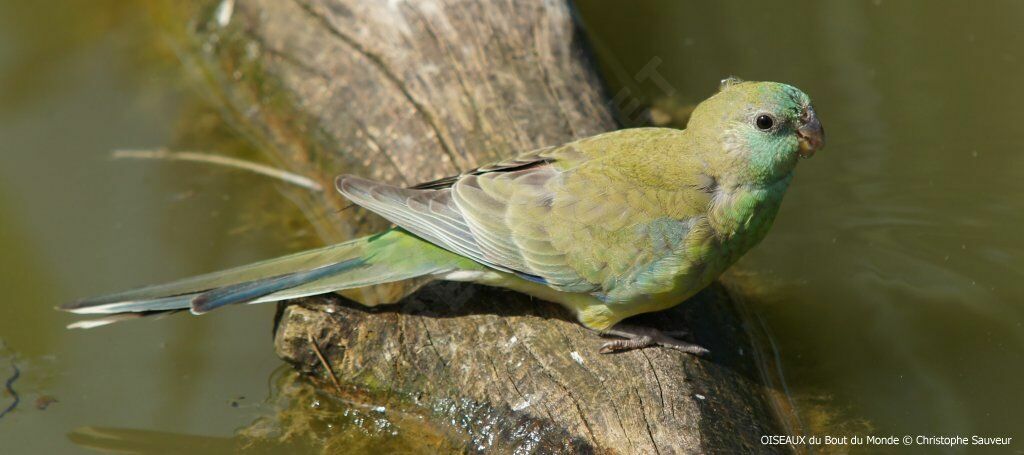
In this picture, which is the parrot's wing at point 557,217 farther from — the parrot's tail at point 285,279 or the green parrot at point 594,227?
the parrot's tail at point 285,279

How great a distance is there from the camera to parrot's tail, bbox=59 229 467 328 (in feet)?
14.6

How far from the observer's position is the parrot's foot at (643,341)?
445 cm

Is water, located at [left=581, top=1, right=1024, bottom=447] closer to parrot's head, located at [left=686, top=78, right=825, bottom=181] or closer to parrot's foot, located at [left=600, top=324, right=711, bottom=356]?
parrot's foot, located at [left=600, top=324, right=711, bottom=356]

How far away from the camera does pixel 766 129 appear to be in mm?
4352

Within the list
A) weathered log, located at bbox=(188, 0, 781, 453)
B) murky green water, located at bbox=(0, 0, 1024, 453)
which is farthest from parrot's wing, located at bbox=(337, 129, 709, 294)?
murky green water, located at bbox=(0, 0, 1024, 453)

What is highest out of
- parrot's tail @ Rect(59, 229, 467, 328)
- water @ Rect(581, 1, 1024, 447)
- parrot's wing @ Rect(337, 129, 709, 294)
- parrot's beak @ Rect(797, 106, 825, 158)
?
parrot's tail @ Rect(59, 229, 467, 328)

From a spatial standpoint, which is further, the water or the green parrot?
the water

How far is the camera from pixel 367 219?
5723 millimetres

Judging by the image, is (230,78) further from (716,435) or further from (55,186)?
(716,435)

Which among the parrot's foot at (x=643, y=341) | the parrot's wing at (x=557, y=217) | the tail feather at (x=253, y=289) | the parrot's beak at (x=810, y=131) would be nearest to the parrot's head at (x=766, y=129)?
the parrot's beak at (x=810, y=131)

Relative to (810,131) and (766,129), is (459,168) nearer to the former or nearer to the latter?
(766,129)

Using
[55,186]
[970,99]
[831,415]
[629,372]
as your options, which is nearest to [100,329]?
[55,186]

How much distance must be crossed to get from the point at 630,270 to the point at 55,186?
13.3 feet

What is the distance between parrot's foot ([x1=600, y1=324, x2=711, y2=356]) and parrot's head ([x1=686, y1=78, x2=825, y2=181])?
0.89 meters
